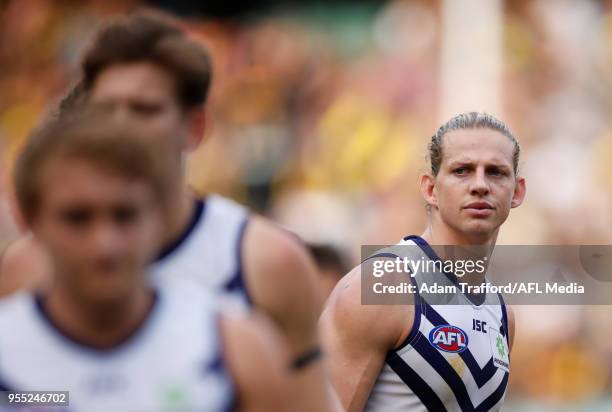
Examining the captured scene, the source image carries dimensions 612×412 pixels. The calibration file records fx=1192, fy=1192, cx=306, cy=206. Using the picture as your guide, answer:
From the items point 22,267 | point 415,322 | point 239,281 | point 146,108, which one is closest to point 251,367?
point 239,281

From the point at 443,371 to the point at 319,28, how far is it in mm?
9112

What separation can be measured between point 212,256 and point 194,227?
11cm

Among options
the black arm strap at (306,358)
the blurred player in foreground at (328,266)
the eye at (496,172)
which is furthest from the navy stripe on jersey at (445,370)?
the blurred player in foreground at (328,266)

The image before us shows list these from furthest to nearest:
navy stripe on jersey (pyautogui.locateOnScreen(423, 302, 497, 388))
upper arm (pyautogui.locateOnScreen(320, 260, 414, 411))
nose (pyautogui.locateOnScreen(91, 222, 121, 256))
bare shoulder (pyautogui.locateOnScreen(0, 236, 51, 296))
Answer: navy stripe on jersey (pyautogui.locateOnScreen(423, 302, 497, 388))
upper arm (pyautogui.locateOnScreen(320, 260, 414, 411))
bare shoulder (pyautogui.locateOnScreen(0, 236, 51, 296))
nose (pyautogui.locateOnScreen(91, 222, 121, 256))

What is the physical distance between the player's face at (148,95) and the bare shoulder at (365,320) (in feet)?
3.80

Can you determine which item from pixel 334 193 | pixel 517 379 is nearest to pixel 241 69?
pixel 334 193

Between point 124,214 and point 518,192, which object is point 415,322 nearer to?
point 518,192

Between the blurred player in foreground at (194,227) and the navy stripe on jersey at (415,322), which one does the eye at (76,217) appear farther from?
the navy stripe on jersey at (415,322)

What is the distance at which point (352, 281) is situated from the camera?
4.19 meters

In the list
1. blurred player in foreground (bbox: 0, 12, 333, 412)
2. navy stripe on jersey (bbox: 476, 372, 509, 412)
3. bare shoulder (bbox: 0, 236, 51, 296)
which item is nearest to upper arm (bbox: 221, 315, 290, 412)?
blurred player in foreground (bbox: 0, 12, 333, 412)

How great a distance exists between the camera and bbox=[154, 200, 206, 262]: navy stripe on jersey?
301 cm

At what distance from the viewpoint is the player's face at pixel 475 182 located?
438 cm

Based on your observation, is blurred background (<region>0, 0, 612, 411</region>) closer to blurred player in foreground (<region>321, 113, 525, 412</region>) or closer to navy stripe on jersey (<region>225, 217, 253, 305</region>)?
blurred player in foreground (<region>321, 113, 525, 412</region>)

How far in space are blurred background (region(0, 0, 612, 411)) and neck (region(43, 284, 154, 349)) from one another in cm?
801
